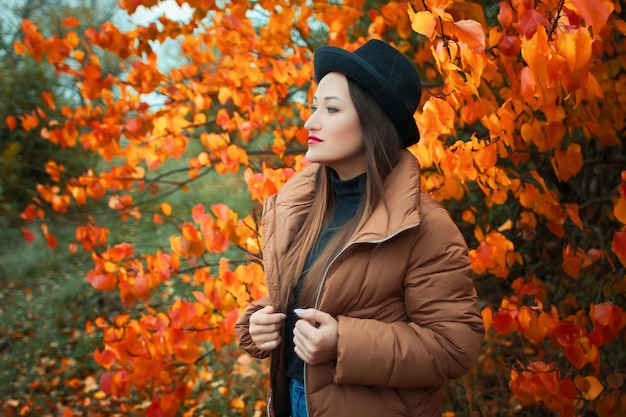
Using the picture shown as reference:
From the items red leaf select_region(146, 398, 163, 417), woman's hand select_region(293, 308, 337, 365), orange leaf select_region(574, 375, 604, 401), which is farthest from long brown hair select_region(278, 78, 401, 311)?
red leaf select_region(146, 398, 163, 417)

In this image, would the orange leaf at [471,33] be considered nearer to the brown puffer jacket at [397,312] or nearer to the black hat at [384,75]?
the black hat at [384,75]

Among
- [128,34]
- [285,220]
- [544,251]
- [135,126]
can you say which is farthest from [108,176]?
[544,251]

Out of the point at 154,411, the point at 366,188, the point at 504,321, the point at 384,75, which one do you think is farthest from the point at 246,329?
the point at 154,411

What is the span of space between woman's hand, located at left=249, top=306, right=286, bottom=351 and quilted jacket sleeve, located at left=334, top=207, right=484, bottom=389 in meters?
0.22

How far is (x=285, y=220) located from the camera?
1745 mm

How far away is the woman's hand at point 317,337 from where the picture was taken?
1.43 metres

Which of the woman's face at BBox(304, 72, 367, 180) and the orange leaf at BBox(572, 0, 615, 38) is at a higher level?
the orange leaf at BBox(572, 0, 615, 38)

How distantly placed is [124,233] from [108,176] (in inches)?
211

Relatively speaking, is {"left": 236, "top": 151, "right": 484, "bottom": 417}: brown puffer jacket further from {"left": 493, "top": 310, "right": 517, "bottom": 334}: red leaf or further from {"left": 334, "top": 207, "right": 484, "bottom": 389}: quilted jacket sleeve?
{"left": 493, "top": 310, "right": 517, "bottom": 334}: red leaf

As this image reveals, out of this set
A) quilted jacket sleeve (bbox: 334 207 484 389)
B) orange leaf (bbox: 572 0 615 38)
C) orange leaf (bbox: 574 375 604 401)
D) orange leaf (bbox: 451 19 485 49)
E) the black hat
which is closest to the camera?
orange leaf (bbox: 572 0 615 38)

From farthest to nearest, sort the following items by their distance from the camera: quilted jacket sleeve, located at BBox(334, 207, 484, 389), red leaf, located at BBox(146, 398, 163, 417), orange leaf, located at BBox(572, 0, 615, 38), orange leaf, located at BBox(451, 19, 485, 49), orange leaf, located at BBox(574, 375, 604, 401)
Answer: red leaf, located at BBox(146, 398, 163, 417) → orange leaf, located at BBox(574, 375, 604, 401) → quilted jacket sleeve, located at BBox(334, 207, 484, 389) → orange leaf, located at BBox(451, 19, 485, 49) → orange leaf, located at BBox(572, 0, 615, 38)

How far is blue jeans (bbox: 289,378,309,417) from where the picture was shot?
163 centimetres

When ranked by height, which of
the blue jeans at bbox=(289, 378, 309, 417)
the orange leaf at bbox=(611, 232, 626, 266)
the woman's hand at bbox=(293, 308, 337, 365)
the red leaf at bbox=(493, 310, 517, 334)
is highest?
the orange leaf at bbox=(611, 232, 626, 266)

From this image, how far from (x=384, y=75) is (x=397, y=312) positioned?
0.64 metres
